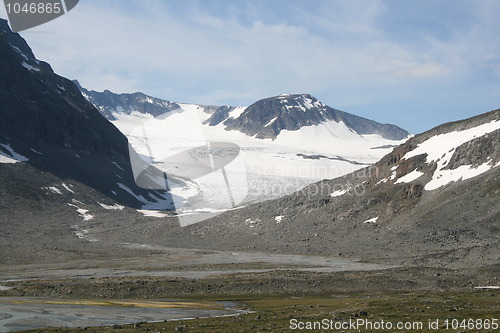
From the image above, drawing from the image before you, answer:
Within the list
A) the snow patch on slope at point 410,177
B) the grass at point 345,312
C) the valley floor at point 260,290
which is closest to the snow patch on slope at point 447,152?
the snow patch on slope at point 410,177

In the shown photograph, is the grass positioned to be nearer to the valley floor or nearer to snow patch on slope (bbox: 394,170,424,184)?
the valley floor

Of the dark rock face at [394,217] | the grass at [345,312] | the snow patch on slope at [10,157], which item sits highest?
the snow patch on slope at [10,157]

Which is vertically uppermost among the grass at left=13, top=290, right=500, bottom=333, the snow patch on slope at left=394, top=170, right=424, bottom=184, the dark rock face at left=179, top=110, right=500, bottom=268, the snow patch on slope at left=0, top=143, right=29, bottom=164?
the snow patch on slope at left=0, top=143, right=29, bottom=164

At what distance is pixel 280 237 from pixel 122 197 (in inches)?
3722

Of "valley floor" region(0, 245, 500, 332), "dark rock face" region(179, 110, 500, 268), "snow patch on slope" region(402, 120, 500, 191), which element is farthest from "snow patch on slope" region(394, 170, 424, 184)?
"valley floor" region(0, 245, 500, 332)

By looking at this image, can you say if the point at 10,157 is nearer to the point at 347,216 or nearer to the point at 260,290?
the point at 347,216

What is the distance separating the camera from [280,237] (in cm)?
12269

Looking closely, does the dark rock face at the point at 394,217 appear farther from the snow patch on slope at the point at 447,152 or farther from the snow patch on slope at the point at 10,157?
the snow patch on slope at the point at 10,157

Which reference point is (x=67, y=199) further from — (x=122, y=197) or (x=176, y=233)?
(x=176, y=233)

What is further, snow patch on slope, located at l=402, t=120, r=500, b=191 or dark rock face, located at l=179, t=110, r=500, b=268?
snow patch on slope, located at l=402, t=120, r=500, b=191

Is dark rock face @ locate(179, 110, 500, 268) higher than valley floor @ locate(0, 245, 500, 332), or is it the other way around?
dark rock face @ locate(179, 110, 500, 268)

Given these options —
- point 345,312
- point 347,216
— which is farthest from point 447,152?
point 345,312

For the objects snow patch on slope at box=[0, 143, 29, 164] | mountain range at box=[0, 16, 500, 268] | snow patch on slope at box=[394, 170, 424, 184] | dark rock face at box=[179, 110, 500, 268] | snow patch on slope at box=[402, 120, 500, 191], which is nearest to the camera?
dark rock face at box=[179, 110, 500, 268]

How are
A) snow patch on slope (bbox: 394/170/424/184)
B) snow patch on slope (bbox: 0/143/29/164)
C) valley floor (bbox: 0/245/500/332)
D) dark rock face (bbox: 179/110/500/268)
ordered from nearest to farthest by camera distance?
valley floor (bbox: 0/245/500/332), dark rock face (bbox: 179/110/500/268), snow patch on slope (bbox: 394/170/424/184), snow patch on slope (bbox: 0/143/29/164)
